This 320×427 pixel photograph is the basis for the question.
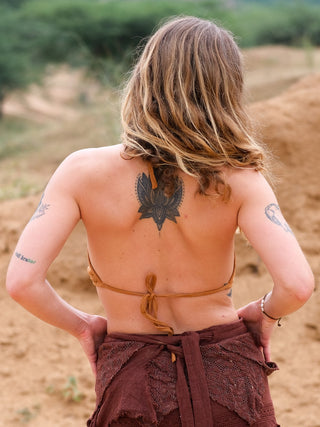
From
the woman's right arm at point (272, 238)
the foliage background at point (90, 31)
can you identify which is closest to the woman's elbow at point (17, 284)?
the woman's right arm at point (272, 238)

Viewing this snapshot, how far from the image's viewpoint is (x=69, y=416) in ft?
11.2

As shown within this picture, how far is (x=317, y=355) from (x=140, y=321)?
228 cm

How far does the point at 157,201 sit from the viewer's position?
1716mm

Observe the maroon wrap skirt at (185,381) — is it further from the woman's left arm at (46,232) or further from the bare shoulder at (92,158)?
the bare shoulder at (92,158)

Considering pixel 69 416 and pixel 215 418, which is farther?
pixel 69 416

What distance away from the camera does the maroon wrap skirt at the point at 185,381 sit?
1675mm

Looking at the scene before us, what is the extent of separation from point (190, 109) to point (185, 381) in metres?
0.78

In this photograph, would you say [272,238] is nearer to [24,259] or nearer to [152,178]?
[152,178]

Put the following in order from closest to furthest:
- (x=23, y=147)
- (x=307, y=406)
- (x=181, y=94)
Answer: (x=181, y=94) → (x=307, y=406) → (x=23, y=147)

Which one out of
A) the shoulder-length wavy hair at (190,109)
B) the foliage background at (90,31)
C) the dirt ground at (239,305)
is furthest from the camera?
the foliage background at (90,31)

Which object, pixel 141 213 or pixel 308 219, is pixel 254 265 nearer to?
pixel 308 219

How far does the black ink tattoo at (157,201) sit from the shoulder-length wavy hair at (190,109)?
55 millimetres

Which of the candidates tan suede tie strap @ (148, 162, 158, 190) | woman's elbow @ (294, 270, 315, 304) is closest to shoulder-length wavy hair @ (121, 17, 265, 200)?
tan suede tie strap @ (148, 162, 158, 190)

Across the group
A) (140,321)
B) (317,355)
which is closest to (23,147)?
(317,355)
